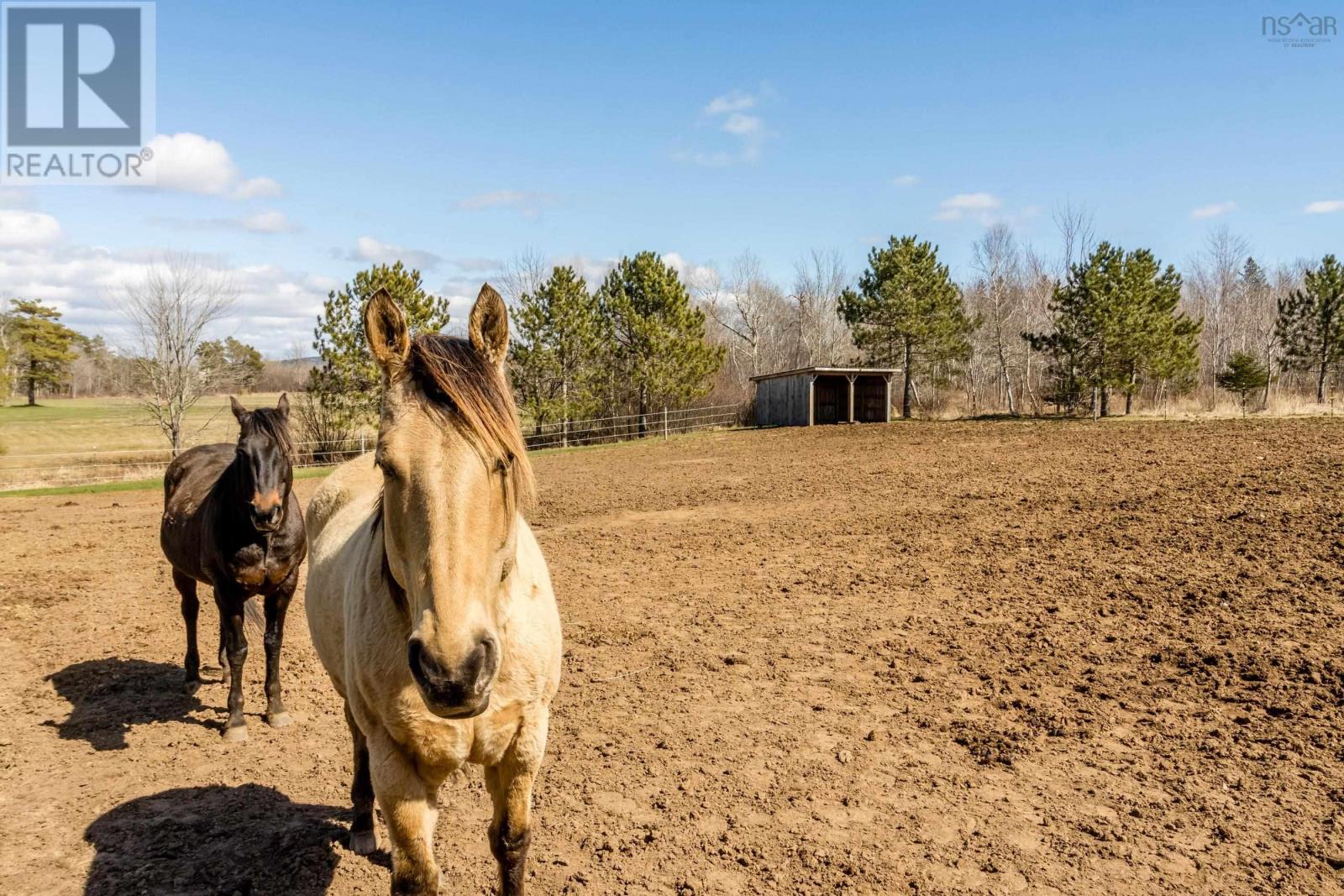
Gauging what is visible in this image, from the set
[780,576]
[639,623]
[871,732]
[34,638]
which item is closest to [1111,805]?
[871,732]

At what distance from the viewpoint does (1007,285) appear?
5128 cm

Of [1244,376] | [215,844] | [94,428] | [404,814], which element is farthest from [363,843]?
[94,428]

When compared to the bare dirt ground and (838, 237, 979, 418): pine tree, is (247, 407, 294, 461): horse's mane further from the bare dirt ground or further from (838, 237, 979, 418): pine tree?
(838, 237, 979, 418): pine tree

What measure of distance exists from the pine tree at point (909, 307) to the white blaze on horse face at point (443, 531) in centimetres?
3565

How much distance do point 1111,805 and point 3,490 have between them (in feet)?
88.8

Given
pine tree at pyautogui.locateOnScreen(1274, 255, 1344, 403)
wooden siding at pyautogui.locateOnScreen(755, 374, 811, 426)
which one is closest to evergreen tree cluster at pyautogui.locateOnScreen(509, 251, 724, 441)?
wooden siding at pyautogui.locateOnScreen(755, 374, 811, 426)

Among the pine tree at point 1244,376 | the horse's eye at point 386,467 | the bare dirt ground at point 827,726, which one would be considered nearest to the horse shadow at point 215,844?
the bare dirt ground at point 827,726

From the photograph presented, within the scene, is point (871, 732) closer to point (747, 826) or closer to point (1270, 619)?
point (747, 826)

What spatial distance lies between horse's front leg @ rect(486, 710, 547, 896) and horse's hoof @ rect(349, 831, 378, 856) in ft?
4.29

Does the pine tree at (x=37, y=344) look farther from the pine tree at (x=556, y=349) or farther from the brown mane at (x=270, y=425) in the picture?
the brown mane at (x=270, y=425)

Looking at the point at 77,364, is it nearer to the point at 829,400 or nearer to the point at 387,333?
the point at 829,400

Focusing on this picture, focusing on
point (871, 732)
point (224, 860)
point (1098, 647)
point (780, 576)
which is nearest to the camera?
point (224, 860)

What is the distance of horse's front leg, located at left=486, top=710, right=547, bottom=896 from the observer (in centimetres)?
249

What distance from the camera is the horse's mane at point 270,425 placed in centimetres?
498
